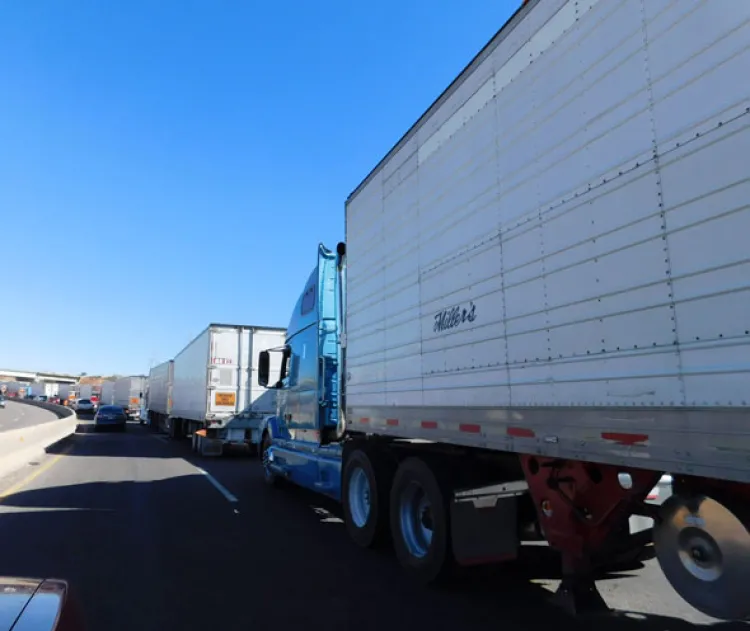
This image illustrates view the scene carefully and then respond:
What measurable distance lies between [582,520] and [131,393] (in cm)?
4938

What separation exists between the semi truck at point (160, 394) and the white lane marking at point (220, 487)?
1366cm

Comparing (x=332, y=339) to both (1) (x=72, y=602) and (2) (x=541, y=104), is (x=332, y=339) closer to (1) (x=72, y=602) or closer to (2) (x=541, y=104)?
(2) (x=541, y=104)

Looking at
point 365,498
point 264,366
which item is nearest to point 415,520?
point 365,498

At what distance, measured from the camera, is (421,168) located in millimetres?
5520

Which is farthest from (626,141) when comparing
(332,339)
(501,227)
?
(332,339)

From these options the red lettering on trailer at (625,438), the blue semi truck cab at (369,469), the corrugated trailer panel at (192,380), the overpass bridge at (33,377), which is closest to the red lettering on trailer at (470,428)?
the blue semi truck cab at (369,469)

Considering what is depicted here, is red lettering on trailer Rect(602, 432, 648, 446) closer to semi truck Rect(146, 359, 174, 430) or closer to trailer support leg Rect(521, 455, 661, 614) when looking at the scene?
trailer support leg Rect(521, 455, 661, 614)

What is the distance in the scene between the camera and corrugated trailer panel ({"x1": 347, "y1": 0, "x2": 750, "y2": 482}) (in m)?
2.55

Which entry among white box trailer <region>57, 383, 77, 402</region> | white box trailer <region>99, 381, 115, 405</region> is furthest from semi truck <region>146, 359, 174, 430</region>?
white box trailer <region>57, 383, 77, 402</region>

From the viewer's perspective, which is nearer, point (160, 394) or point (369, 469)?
point (369, 469)

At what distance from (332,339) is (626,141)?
19.2ft

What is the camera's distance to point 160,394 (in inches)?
1206

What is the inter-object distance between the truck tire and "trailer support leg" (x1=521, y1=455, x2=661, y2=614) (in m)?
2.54

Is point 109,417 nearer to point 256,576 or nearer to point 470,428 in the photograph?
point 256,576
